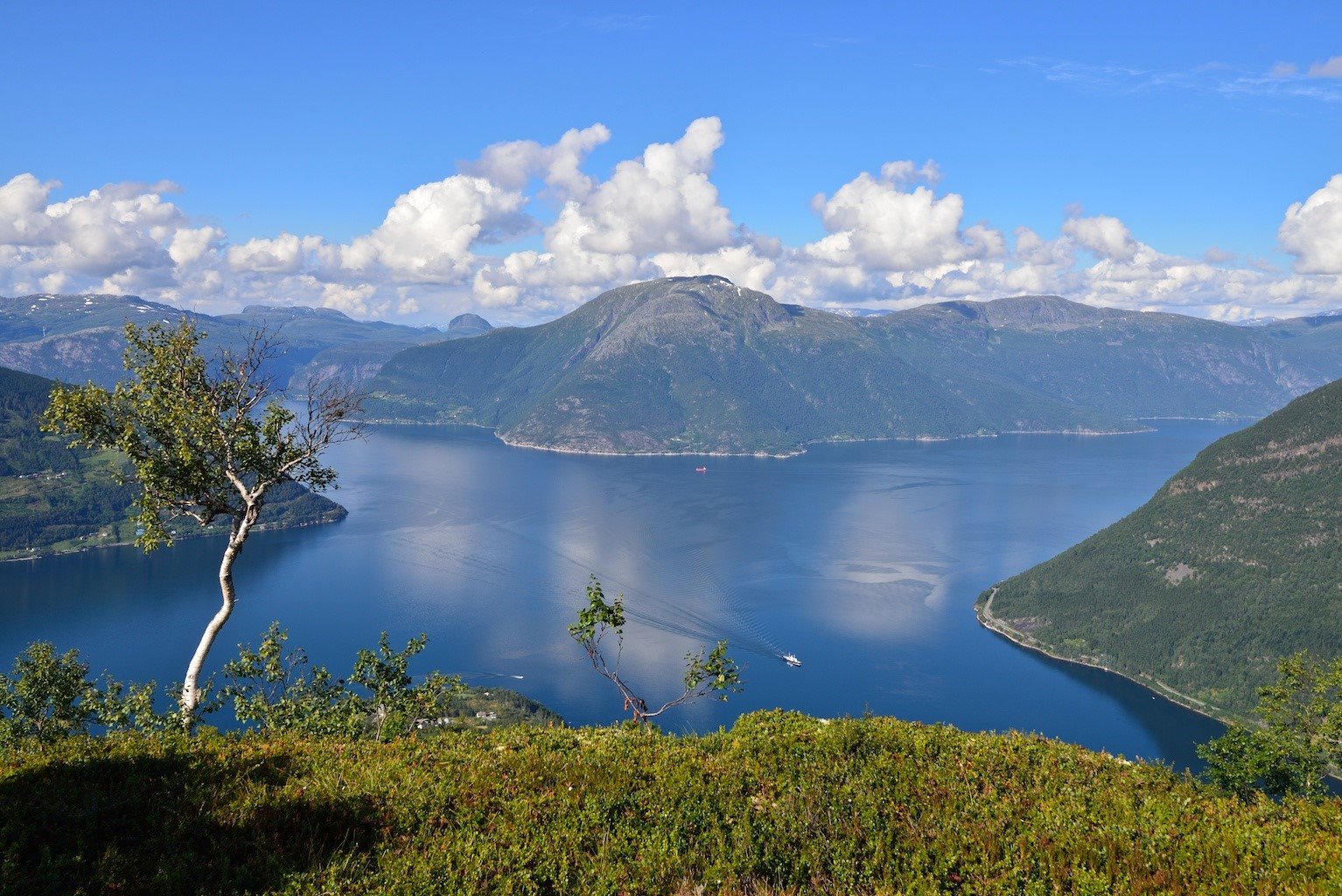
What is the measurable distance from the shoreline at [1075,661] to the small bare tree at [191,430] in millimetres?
150808

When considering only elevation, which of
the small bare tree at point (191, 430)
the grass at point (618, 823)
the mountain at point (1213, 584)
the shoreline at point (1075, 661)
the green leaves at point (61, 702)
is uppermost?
the small bare tree at point (191, 430)

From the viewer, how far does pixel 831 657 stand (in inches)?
5217

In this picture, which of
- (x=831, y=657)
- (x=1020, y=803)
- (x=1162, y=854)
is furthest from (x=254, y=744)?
(x=831, y=657)

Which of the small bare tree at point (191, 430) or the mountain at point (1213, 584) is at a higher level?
the small bare tree at point (191, 430)

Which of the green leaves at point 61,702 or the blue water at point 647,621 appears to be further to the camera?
the blue water at point 647,621

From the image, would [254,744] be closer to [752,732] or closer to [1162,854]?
[752,732]

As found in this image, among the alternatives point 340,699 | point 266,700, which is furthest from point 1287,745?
point 266,700

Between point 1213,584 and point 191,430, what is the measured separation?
652 ft

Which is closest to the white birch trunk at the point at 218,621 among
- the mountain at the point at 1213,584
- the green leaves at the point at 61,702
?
the green leaves at the point at 61,702

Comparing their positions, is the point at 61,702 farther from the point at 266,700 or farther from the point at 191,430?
the point at 191,430

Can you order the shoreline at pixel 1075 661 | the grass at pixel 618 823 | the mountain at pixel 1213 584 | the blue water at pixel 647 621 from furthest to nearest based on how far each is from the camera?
1. the mountain at pixel 1213 584
2. the shoreline at pixel 1075 661
3. the blue water at pixel 647 621
4. the grass at pixel 618 823

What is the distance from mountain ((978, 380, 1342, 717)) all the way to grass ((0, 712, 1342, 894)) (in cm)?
14503

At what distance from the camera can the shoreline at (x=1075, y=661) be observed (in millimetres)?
130125

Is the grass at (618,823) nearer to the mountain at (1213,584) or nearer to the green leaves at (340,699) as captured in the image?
the green leaves at (340,699)
